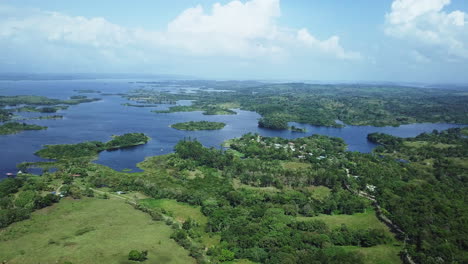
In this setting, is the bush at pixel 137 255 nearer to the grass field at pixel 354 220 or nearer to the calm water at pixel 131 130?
the grass field at pixel 354 220

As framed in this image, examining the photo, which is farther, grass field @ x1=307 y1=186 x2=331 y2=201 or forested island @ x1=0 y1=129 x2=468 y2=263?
grass field @ x1=307 y1=186 x2=331 y2=201

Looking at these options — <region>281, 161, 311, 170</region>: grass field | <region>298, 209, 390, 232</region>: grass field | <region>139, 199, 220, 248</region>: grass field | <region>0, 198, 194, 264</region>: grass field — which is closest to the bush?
<region>0, 198, 194, 264</region>: grass field

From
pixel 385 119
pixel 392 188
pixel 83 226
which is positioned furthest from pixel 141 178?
pixel 385 119

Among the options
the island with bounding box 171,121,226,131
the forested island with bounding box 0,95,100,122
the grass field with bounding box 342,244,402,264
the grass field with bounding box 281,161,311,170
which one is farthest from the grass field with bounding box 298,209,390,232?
the forested island with bounding box 0,95,100,122

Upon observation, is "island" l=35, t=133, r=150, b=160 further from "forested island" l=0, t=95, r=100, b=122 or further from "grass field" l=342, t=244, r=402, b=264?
"grass field" l=342, t=244, r=402, b=264

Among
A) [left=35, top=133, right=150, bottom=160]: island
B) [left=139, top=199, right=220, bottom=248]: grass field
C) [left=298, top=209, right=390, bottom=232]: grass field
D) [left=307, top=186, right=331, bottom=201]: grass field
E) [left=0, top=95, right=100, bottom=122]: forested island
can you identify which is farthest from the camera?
[left=0, top=95, right=100, bottom=122]: forested island

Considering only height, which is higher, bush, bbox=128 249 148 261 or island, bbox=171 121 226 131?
island, bbox=171 121 226 131

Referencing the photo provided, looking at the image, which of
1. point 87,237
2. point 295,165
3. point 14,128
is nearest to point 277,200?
point 295,165

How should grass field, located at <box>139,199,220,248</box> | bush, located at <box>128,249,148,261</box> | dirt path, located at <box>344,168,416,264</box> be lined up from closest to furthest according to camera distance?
1. bush, located at <box>128,249,148,261</box>
2. dirt path, located at <box>344,168,416,264</box>
3. grass field, located at <box>139,199,220,248</box>

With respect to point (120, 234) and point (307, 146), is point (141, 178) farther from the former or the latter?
point (307, 146)

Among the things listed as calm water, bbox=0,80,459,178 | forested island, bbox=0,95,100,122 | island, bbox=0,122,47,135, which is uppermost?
forested island, bbox=0,95,100,122
